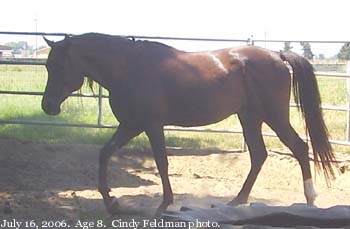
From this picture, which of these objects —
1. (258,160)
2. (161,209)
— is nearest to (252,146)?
(258,160)

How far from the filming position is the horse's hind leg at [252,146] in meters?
6.29

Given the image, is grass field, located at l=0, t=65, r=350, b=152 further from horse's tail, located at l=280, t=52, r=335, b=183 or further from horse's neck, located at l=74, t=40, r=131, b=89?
horse's neck, located at l=74, t=40, r=131, b=89

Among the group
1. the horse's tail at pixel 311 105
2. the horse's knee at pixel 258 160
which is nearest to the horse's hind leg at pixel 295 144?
the horse's tail at pixel 311 105

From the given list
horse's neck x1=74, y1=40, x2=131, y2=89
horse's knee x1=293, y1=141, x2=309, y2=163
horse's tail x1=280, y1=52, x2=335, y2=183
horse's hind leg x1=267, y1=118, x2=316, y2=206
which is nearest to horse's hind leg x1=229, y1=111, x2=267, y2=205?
horse's hind leg x1=267, y1=118, x2=316, y2=206

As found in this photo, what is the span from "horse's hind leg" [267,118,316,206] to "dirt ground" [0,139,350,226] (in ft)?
1.45

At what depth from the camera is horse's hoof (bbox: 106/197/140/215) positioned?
5574mm

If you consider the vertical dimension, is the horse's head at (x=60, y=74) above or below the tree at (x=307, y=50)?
below

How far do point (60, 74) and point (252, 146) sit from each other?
7.09ft

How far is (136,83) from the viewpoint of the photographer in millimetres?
5559

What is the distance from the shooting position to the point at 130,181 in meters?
7.57

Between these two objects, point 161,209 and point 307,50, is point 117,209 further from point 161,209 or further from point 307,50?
point 307,50

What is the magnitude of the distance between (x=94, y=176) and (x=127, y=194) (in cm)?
113

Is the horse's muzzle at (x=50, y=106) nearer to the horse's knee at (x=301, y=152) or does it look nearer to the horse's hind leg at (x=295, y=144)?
the horse's hind leg at (x=295, y=144)

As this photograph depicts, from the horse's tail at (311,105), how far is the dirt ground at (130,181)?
0.66 metres
